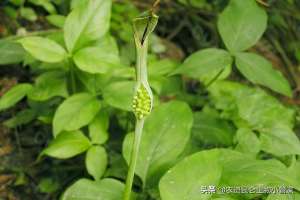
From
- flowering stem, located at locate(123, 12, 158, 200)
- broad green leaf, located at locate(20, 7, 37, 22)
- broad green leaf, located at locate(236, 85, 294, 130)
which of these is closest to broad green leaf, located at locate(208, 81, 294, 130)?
broad green leaf, located at locate(236, 85, 294, 130)

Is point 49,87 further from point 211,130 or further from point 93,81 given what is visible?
point 211,130

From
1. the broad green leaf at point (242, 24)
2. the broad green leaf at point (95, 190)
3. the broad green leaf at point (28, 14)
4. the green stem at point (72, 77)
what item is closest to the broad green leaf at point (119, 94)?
the green stem at point (72, 77)

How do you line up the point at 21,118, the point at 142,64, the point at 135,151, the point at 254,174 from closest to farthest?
the point at 142,64
the point at 135,151
the point at 254,174
the point at 21,118

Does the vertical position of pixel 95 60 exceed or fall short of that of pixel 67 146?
it exceeds it

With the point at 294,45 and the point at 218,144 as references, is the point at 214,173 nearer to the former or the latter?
the point at 218,144

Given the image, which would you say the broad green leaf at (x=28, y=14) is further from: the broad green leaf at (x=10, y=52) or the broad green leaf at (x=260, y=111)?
the broad green leaf at (x=260, y=111)

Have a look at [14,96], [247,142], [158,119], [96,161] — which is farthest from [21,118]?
[247,142]

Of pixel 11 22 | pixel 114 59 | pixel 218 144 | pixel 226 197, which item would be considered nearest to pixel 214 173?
pixel 226 197
